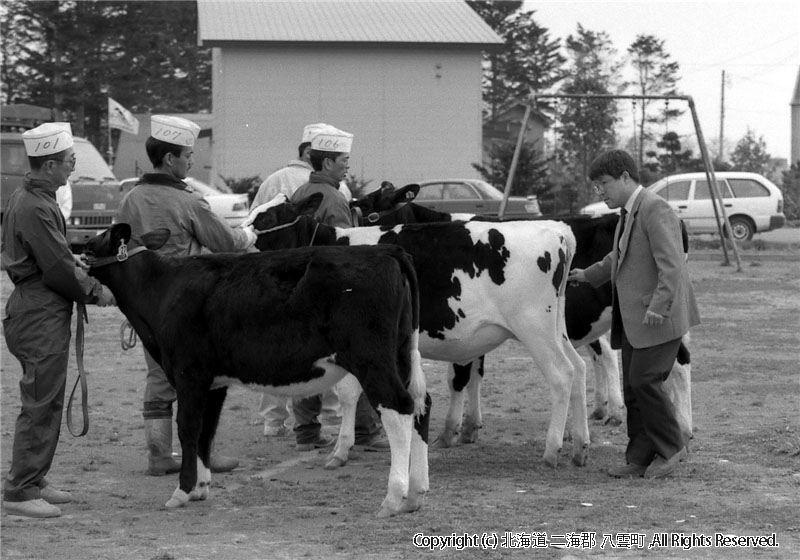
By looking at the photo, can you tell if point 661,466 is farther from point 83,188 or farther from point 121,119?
point 121,119

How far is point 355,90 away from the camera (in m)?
40.5

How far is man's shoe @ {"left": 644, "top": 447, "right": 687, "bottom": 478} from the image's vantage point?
7.46 metres

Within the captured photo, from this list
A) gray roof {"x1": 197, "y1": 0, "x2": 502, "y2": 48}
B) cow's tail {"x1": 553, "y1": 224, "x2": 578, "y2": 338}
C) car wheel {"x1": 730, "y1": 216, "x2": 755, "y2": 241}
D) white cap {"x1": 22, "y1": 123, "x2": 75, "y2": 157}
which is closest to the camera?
white cap {"x1": 22, "y1": 123, "x2": 75, "y2": 157}

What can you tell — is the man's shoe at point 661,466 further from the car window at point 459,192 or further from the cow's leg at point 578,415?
the car window at point 459,192

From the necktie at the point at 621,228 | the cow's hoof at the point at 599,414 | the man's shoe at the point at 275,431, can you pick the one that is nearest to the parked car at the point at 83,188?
the man's shoe at the point at 275,431

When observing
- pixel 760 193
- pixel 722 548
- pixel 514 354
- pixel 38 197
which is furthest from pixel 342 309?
pixel 760 193

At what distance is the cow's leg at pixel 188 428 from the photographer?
6.88 meters

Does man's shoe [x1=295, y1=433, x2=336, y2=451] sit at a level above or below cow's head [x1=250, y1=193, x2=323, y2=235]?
below

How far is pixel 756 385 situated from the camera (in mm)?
10711

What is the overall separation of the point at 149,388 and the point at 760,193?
23692mm

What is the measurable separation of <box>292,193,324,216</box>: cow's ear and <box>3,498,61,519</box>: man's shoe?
2680mm

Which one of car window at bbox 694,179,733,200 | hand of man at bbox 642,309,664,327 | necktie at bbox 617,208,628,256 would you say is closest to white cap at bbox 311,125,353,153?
necktie at bbox 617,208,628,256

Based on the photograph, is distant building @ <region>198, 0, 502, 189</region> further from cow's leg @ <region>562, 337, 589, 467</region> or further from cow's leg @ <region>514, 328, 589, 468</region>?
cow's leg @ <region>514, 328, 589, 468</region>

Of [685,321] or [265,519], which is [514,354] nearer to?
[685,321]
